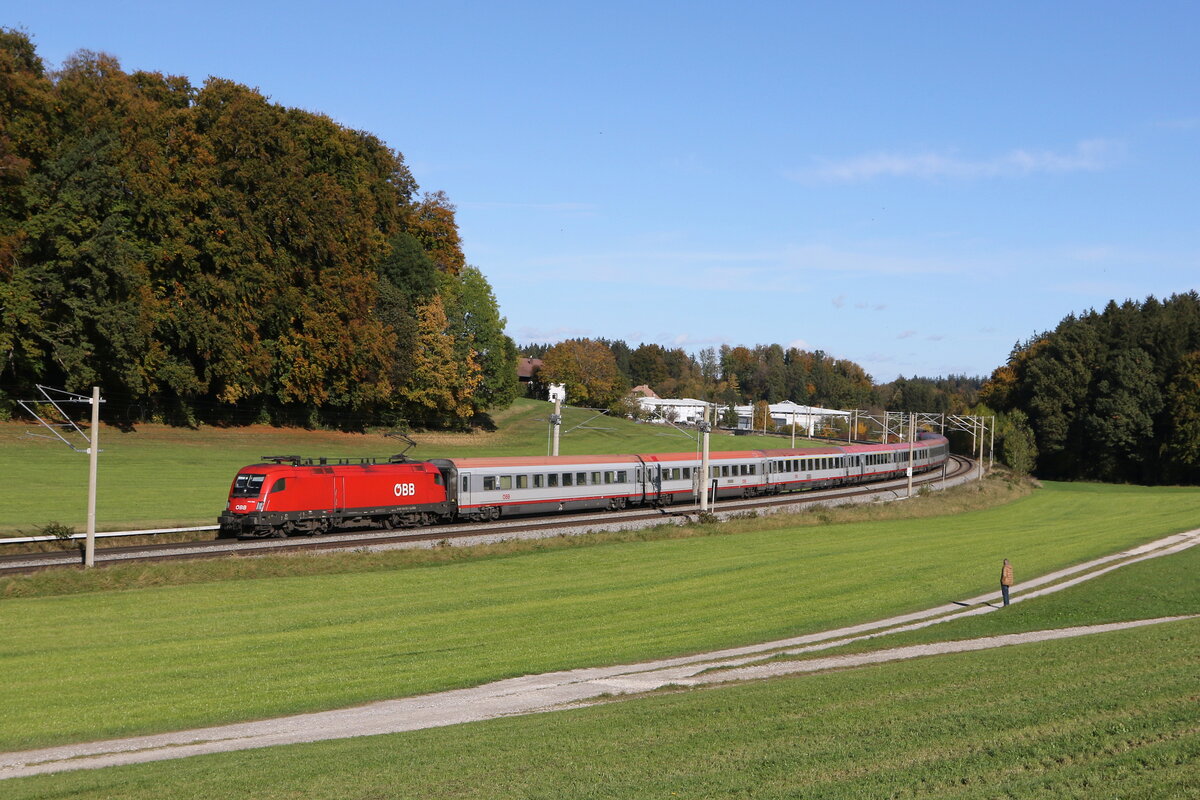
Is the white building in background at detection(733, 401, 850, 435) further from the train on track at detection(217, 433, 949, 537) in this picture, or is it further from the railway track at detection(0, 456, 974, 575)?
the railway track at detection(0, 456, 974, 575)

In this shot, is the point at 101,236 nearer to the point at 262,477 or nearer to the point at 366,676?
the point at 262,477

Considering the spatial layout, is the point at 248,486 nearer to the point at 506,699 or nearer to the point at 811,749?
the point at 506,699

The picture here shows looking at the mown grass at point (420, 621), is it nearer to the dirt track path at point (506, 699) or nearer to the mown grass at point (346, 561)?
the mown grass at point (346, 561)

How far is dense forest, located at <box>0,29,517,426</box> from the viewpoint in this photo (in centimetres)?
6525

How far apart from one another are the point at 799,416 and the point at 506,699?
163005mm

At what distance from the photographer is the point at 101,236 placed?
65562 mm

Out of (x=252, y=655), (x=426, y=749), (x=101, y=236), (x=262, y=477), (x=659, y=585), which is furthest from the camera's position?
(x=101, y=236)

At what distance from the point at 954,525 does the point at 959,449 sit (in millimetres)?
110330

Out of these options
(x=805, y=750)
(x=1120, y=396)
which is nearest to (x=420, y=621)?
(x=805, y=750)

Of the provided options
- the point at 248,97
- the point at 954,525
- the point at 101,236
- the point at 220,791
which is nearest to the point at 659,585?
the point at 220,791

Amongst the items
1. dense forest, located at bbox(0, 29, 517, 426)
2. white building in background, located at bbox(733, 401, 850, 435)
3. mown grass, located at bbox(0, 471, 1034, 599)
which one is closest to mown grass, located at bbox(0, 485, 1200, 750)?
mown grass, located at bbox(0, 471, 1034, 599)

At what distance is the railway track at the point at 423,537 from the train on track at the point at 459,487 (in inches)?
32.8

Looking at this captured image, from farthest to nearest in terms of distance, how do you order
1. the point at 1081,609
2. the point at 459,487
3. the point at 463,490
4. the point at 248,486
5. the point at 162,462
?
1. the point at 162,462
2. the point at 463,490
3. the point at 459,487
4. the point at 248,486
5. the point at 1081,609

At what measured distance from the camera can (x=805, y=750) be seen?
1255cm
